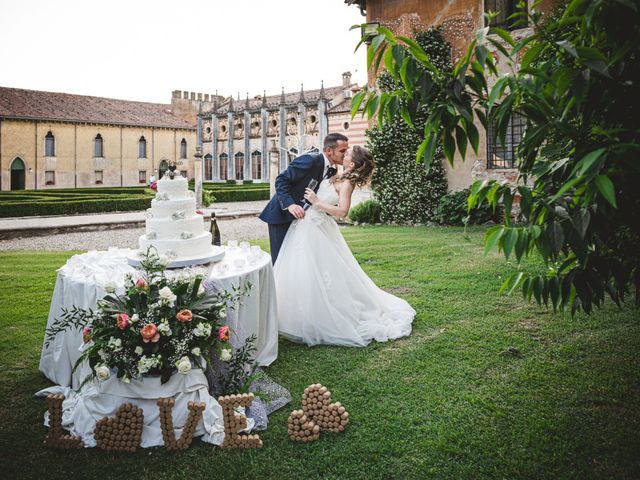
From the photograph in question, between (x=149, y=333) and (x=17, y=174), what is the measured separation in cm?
4764

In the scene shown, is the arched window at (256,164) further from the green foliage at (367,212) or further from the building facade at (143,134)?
the green foliage at (367,212)

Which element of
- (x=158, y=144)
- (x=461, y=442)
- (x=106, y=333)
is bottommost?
(x=461, y=442)

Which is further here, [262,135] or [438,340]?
[262,135]

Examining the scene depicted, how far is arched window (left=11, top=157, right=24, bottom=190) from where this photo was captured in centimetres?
4284

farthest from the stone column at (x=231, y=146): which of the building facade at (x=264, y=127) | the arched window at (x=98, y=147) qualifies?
the arched window at (x=98, y=147)

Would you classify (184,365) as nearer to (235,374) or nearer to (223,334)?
(223,334)

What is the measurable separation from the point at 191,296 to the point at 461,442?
2.06m

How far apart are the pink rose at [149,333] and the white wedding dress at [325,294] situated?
200 centimetres

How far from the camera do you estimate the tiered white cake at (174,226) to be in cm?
420

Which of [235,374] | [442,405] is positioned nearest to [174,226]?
[235,374]

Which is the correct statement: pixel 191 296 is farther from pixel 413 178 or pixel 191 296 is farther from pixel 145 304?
pixel 413 178

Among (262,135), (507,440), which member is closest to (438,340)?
(507,440)

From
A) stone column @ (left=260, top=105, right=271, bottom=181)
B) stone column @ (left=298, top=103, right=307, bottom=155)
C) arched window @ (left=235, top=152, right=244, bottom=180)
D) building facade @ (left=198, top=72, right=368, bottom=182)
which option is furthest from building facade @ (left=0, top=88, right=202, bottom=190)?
stone column @ (left=298, top=103, right=307, bottom=155)

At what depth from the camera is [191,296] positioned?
3.60m
